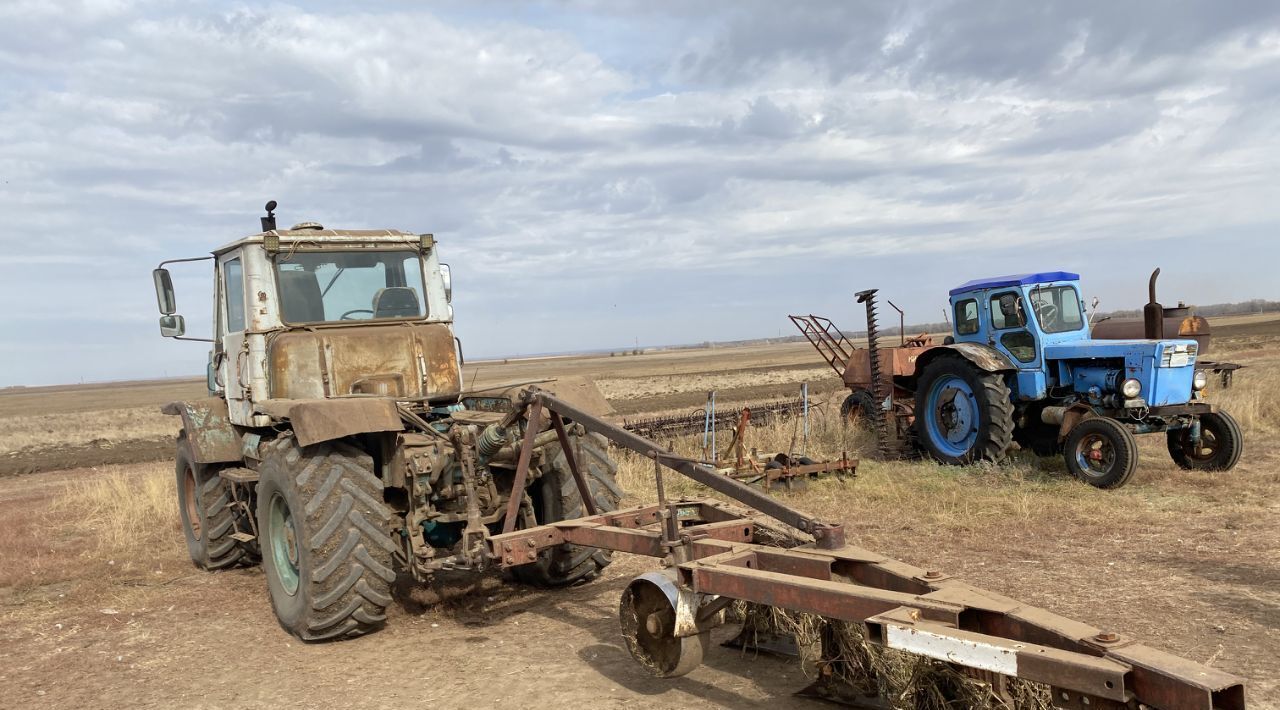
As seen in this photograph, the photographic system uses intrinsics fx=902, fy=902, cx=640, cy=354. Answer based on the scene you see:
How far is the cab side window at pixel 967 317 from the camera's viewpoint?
11.2 m

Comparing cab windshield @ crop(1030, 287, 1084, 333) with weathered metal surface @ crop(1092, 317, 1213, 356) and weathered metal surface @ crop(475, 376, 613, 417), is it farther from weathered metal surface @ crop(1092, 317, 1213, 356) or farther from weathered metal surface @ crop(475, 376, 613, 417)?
weathered metal surface @ crop(475, 376, 613, 417)

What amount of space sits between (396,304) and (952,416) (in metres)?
7.21

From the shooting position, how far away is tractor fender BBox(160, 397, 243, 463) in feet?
22.7

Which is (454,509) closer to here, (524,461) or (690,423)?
(524,461)

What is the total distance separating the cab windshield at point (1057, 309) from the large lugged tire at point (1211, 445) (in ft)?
5.35

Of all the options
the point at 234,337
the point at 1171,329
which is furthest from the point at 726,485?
the point at 1171,329

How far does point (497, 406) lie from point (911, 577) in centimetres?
344

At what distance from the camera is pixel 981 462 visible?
1026cm

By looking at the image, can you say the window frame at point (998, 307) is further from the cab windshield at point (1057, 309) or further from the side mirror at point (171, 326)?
the side mirror at point (171, 326)

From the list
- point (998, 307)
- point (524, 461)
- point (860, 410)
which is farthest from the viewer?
point (860, 410)

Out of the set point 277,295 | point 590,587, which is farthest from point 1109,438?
point 277,295

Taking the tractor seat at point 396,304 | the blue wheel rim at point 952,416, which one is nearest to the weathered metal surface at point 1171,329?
the blue wheel rim at point 952,416

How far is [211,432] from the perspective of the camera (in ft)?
22.9

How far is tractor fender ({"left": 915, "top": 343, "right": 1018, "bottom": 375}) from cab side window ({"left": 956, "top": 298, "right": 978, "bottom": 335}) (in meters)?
0.23
